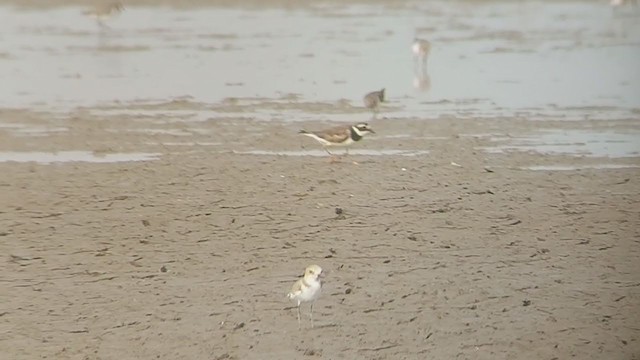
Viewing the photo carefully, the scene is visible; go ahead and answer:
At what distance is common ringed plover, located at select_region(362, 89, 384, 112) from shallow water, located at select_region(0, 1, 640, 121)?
0.10m

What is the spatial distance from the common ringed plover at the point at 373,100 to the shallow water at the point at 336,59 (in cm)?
10

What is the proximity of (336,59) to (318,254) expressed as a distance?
24.0 feet

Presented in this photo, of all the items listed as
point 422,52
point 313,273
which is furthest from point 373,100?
point 313,273

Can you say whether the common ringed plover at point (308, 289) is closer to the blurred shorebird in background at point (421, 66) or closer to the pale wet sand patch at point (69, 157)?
the pale wet sand patch at point (69, 157)

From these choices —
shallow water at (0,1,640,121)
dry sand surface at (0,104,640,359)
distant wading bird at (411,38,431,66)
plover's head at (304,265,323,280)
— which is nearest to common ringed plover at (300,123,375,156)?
dry sand surface at (0,104,640,359)

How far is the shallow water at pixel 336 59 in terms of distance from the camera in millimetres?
A: 10391

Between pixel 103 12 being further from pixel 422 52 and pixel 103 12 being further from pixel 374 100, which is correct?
pixel 374 100

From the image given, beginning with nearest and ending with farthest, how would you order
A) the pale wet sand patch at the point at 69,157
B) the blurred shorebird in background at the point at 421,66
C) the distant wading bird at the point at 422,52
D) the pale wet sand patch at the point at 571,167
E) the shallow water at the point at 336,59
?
the pale wet sand patch at the point at 571,167 < the pale wet sand patch at the point at 69,157 < the shallow water at the point at 336,59 < the blurred shorebird in background at the point at 421,66 < the distant wading bird at the point at 422,52

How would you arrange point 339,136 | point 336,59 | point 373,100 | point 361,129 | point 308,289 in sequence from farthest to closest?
point 336,59 → point 373,100 → point 361,129 → point 339,136 → point 308,289

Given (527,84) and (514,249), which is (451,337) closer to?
(514,249)

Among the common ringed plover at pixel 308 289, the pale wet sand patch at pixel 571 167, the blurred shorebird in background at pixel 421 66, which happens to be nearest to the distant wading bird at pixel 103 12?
the blurred shorebird in background at pixel 421 66

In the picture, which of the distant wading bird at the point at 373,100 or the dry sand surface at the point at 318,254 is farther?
the distant wading bird at the point at 373,100

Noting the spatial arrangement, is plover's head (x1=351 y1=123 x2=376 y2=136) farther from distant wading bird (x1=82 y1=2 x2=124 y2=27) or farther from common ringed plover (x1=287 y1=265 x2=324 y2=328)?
distant wading bird (x1=82 y1=2 x2=124 y2=27)

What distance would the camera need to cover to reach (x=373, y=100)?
9.80m
